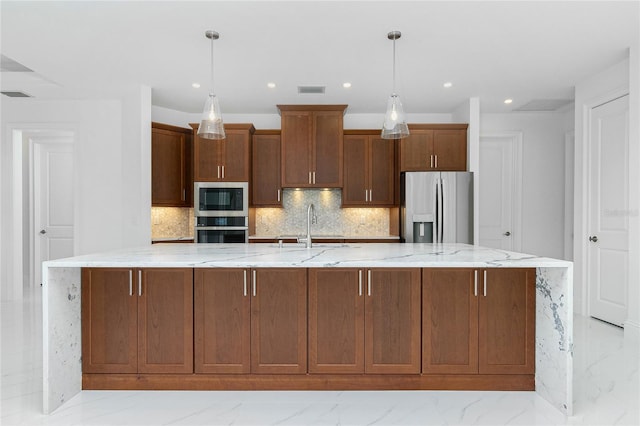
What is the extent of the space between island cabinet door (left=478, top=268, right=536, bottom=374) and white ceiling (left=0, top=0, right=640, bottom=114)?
6.54 ft

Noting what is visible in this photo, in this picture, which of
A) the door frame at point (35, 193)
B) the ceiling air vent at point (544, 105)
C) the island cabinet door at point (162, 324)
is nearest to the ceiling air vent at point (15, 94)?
the door frame at point (35, 193)

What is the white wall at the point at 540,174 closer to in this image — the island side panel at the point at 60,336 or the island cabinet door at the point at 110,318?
the island cabinet door at the point at 110,318

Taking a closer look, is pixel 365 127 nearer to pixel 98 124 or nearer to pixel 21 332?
pixel 98 124

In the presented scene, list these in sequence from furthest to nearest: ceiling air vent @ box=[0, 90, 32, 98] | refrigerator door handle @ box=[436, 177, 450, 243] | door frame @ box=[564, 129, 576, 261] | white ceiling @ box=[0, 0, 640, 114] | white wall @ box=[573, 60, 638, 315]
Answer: door frame @ box=[564, 129, 576, 261] → refrigerator door handle @ box=[436, 177, 450, 243] → ceiling air vent @ box=[0, 90, 32, 98] → white wall @ box=[573, 60, 638, 315] → white ceiling @ box=[0, 0, 640, 114]

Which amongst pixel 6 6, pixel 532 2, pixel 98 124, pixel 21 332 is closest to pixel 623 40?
pixel 532 2

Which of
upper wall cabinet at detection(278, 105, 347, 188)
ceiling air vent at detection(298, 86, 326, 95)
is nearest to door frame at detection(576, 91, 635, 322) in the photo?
upper wall cabinet at detection(278, 105, 347, 188)

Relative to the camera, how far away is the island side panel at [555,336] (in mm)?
2111

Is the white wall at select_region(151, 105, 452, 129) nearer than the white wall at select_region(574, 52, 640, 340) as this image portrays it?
No

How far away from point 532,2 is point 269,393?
10.8ft

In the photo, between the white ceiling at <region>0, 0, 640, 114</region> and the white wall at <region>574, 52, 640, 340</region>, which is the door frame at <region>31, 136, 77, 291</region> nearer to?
the white ceiling at <region>0, 0, 640, 114</region>

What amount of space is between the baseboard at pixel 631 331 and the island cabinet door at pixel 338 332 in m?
2.80

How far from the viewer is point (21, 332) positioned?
12.1 ft

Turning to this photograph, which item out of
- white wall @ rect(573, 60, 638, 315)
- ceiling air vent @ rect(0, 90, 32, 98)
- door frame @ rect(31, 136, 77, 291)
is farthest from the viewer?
door frame @ rect(31, 136, 77, 291)

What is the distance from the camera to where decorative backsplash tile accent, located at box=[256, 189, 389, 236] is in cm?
569
